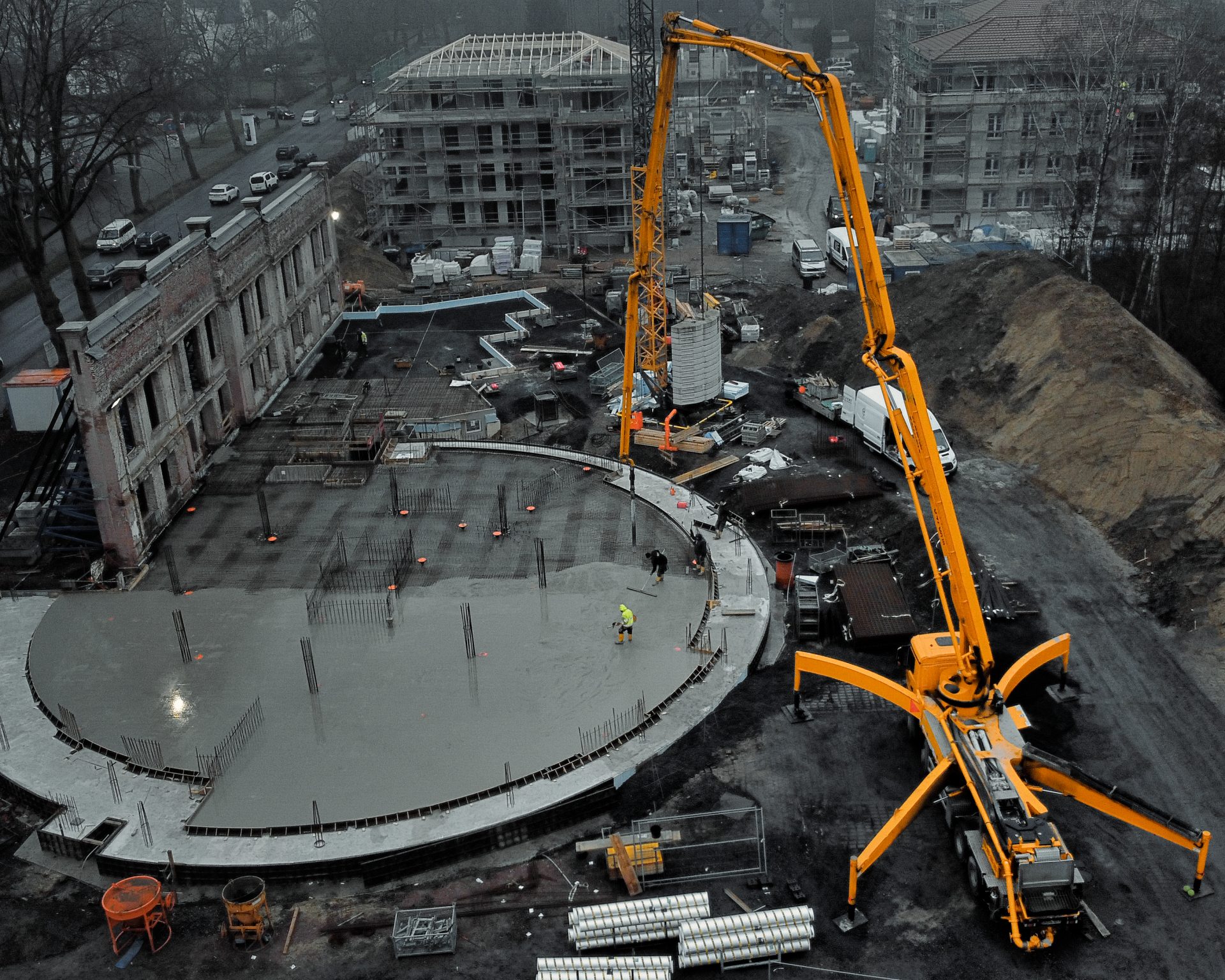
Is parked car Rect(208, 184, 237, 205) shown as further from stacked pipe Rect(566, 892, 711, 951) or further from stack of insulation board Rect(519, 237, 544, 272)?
stacked pipe Rect(566, 892, 711, 951)

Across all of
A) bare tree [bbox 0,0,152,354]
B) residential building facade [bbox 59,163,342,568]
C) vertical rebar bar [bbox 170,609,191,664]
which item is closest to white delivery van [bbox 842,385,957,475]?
residential building facade [bbox 59,163,342,568]

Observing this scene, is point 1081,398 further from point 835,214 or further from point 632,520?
point 835,214

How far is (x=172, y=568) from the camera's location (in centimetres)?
3841

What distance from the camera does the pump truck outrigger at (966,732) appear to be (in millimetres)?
23344

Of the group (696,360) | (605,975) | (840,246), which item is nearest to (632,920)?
(605,975)

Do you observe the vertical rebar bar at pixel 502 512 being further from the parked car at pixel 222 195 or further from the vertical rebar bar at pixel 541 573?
the parked car at pixel 222 195

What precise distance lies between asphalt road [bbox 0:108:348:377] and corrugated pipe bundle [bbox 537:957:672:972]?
3455cm

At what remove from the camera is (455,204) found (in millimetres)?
77562

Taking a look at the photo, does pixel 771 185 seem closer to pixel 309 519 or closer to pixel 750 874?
pixel 309 519

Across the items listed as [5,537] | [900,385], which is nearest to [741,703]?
[900,385]

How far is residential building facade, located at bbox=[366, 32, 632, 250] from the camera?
72812 millimetres

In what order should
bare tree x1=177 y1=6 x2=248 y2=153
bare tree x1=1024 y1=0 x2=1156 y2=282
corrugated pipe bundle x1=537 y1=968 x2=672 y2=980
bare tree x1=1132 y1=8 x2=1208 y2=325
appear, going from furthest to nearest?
1. bare tree x1=177 y1=6 x2=248 y2=153
2. bare tree x1=1024 y1=0 x2=1156 y2=282
3. bare tree x1=1132 y1=8 x2=1208 y2=325
4. corrugated pipe bundle x1=537 y1=968 x2=672 y2=980

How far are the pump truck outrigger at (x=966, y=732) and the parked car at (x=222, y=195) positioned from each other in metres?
63.0

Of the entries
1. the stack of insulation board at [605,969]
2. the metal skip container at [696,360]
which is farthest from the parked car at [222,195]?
the stack of insulation board at [605,969]
